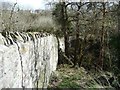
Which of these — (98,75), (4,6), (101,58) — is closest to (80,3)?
(101,58)

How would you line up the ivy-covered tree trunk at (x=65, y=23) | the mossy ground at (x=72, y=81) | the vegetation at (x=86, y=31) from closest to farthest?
the mossy ground at (x=72, y=81) < the vegetation at (x=86, y=31) < the ivy-covered tree trunk at (x=65, y=23)

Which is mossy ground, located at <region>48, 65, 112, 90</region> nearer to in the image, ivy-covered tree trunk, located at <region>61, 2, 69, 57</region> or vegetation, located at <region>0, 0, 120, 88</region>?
vegetation, located at <region>0, 0, 120, 88</region>

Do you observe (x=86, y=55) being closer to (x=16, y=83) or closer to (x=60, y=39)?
(x=60, y=39)

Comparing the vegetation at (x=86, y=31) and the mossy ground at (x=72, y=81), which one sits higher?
the vegetation at (x=86, y=31)

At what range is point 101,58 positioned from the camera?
16.4 metres

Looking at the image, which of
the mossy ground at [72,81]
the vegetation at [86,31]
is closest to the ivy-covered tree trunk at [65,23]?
the vegetation at [86,31]

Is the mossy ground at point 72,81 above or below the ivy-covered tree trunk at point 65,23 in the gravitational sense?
below

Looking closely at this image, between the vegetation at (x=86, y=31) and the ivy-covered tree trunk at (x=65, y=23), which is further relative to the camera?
the ivy-covered tree trunk at (x=65, y=23)

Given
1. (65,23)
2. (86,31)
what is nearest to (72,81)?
(86,31)

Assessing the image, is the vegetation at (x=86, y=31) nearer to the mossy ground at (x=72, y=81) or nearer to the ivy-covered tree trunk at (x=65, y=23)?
the ivy-covered tree trunk at (x=65, y=23)

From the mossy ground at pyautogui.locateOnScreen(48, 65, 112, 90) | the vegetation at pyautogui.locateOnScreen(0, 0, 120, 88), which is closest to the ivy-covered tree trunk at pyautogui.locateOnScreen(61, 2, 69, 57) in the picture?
the vegetation at pyautogui.locateOnScreen(0, 0, 120, 88)

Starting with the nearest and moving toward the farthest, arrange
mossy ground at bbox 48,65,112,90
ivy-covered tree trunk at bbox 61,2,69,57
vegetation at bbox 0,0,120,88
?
mossy ground at bbox 48,65,112,90 < vegetation at bbox 0,0,120,88 < ivy-covered tree trunk at bbox 61,2,69,57

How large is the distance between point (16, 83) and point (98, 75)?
10.5 meters

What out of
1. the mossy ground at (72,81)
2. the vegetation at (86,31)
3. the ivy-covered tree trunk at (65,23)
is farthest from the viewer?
the ivy-covered tree trunk at (65,23)
